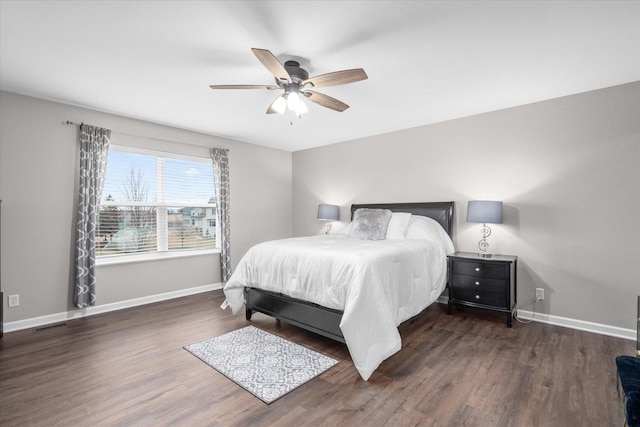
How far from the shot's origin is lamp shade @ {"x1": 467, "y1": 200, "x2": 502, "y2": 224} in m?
3.37

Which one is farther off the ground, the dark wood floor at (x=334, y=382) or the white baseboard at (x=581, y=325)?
the white baseboard at (x=581, y=325)

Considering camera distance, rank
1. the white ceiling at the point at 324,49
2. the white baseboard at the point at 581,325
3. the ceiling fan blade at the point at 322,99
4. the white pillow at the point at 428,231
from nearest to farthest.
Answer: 1. the white ceiling at the point at 324,49
2. the ceiling fan blade at the point at 322,99
3. the white baseboard at the point at 581,325
4. the white pillow at the point at 428,231

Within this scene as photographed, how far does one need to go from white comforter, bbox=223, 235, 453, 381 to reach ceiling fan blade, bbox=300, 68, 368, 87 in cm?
142

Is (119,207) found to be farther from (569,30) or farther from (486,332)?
(569,30)

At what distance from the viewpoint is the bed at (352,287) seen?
7.57 ft

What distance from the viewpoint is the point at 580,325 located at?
10.4ft

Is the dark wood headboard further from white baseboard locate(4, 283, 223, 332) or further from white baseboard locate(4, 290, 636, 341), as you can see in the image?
white baseboard locate(4, 283, 223, 332)

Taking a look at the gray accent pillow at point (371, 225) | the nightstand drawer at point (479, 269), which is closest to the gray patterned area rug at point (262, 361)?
the gray accent pillow at point (371, 225)

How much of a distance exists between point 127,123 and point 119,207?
3.64ft

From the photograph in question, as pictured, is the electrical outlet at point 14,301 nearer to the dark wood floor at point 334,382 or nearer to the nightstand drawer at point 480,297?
the dark wood floor at point 334,382

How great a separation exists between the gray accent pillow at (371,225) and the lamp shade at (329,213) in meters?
1.10

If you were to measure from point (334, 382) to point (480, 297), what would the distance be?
6.86 ft

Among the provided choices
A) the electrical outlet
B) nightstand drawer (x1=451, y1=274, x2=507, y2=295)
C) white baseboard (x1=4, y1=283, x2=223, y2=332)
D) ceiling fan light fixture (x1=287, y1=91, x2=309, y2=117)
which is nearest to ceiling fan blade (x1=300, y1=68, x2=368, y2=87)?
ceiling fan light fixture (x1=287, y1=91, x2=309, y2=117)

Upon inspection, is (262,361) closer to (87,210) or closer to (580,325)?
(87,210)
